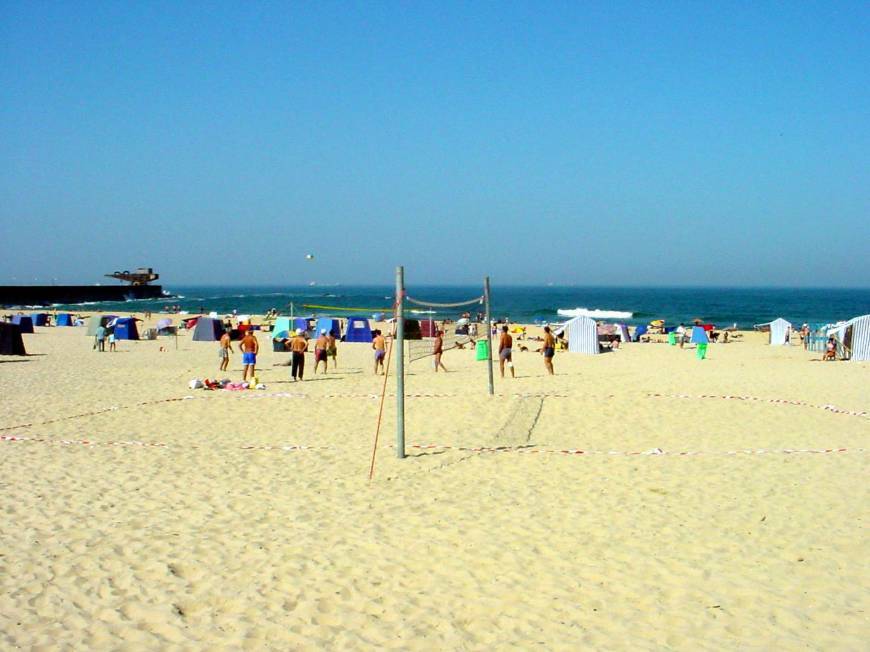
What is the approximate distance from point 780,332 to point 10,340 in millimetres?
26126

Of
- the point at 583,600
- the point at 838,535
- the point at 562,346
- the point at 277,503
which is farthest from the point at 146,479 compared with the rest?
the point at 562,346

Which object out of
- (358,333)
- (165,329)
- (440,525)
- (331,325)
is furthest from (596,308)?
(440,525)

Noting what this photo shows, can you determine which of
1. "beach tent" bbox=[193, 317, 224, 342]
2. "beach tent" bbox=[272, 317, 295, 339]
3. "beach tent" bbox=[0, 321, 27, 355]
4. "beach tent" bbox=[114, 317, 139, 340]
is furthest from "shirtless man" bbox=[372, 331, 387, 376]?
"beach tent" bbox=[114, 317, 139, 340]

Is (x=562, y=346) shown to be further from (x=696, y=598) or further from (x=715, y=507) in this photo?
(x=696, y=598)

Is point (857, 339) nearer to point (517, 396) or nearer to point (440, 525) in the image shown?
point (517, 396)

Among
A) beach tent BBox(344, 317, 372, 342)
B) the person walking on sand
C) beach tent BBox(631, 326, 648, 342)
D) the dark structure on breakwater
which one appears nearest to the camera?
the person walking on sand

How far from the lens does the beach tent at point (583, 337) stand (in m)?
25.5

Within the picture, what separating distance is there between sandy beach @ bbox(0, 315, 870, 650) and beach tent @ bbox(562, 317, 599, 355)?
1276 centimetres

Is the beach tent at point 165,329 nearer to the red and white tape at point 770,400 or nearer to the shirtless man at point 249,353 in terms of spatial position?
the shirtless man at point 249,353

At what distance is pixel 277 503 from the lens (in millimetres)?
6730

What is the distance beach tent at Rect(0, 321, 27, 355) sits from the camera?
829 inches

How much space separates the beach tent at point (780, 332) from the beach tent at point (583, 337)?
902 centimetres

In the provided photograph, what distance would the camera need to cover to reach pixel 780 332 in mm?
30594

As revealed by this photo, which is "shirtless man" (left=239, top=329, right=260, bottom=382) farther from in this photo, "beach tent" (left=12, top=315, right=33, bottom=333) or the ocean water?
"beach tent" (left=12, top=315, right=33, bottom=333)
